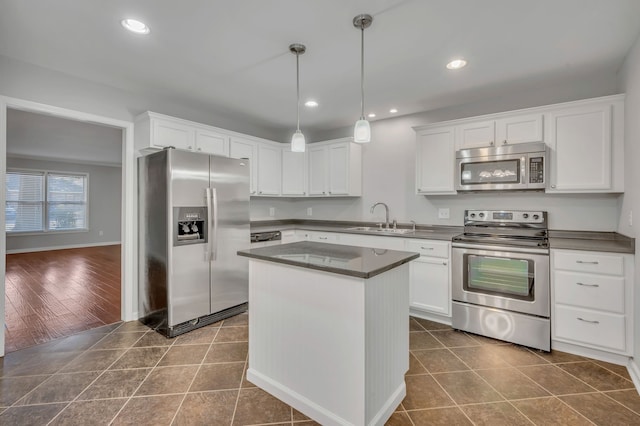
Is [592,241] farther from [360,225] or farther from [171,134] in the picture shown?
[171,134]

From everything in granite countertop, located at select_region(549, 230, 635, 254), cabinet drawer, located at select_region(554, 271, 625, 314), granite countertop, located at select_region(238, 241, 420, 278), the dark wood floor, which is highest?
granite countertop, located at select_region(549, 230, 635, 254)

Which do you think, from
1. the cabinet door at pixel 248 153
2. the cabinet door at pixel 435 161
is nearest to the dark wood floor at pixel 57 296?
the cabinet door at pixel 248 153

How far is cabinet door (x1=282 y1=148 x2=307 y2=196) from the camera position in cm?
475

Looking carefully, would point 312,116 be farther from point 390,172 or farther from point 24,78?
point 24,78

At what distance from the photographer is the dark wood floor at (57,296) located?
311 cm

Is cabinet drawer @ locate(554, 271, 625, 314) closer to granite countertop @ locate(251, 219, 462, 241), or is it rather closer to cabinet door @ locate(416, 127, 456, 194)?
granite countertop @ locate(251, 219, 462, 241)

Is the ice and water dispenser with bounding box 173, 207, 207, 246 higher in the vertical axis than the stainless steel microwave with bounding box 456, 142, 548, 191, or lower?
lower

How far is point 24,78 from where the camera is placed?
2641mm

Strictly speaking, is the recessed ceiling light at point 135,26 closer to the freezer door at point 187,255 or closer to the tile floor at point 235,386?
the freezer door at point 187,255

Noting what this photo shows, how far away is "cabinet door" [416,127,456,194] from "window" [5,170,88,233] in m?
8.97

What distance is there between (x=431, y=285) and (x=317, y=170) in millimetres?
2357

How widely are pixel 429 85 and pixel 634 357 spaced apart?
282 centimetres

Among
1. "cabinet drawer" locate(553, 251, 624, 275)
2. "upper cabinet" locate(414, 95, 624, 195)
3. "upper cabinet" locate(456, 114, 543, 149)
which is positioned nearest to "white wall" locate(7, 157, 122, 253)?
"upper cabinet" locate(414, 95, 624, 195)

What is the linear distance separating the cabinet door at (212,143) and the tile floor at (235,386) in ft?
6.97
